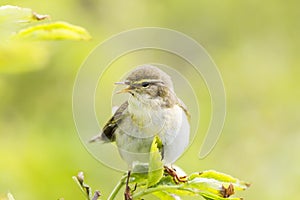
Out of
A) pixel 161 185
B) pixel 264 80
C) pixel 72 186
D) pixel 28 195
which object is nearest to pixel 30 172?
pixel 28 195

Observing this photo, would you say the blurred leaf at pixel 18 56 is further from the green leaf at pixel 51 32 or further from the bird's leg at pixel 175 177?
the bird's leg at pixel 175 177

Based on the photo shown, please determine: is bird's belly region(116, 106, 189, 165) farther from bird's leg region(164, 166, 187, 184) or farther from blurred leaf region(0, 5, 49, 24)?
blurred leaf region(0, 5, 49, 24)

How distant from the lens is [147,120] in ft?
7.84

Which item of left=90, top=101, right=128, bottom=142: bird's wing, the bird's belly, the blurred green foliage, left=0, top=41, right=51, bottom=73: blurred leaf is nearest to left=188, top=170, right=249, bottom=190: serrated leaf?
the bird's belly

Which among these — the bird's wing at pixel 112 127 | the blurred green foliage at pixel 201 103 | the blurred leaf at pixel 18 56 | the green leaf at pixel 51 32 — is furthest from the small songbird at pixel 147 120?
the blurred leaf at pixel 18 56

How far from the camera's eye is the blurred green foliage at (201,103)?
3574 mm

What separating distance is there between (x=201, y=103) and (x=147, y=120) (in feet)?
8.14

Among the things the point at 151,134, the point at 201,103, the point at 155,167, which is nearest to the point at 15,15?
the point at 155,167

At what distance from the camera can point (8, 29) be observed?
1226mm

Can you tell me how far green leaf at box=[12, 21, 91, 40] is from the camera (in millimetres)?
1355

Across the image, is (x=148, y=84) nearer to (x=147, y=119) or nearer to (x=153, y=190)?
(x=147, y=119)

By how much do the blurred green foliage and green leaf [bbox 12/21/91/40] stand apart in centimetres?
4

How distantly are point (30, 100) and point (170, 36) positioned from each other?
8.63 feet

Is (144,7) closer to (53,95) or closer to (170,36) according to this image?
(170,36)
